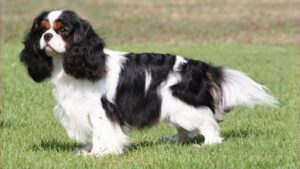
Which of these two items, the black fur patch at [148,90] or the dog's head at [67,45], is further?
the black fur patch at [148,90]

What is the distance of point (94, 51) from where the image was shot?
7.70m

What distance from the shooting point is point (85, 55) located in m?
7.64

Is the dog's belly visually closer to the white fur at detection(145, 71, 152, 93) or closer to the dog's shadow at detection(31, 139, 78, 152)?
the dog's shadow at detection(31, 139, 78, 152)

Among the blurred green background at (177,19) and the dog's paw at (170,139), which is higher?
the dog's paw at (170,139)

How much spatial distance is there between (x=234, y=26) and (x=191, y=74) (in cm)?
2322

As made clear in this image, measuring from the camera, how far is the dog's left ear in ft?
24.9

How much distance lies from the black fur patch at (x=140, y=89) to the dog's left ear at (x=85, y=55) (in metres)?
0.34

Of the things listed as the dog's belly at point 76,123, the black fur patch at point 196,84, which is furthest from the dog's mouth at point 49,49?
the black fur patch at point 196,84

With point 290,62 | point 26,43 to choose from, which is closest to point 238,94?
point 26,43

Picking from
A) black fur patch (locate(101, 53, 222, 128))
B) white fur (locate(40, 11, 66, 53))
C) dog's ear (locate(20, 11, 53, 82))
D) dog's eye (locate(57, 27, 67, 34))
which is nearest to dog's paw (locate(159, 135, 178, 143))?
black fur patch (locate(101, 53, 222, 128))

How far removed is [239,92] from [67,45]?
2.25m

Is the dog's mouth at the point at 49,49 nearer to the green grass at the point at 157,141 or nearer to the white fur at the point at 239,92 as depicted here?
the green grass at the point at 157,141

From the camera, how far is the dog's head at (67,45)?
24.7 ft

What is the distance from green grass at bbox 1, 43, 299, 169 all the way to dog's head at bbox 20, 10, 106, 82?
37.0 inches
